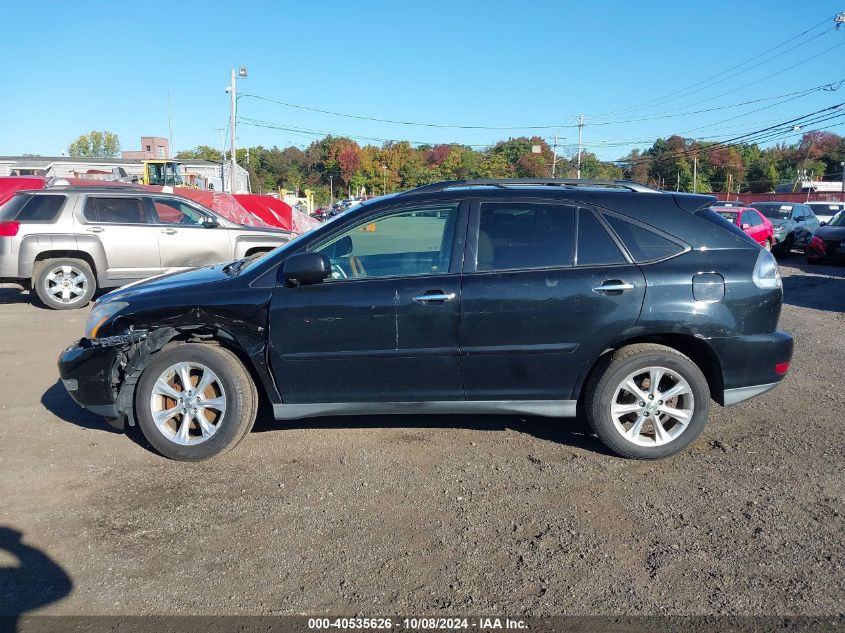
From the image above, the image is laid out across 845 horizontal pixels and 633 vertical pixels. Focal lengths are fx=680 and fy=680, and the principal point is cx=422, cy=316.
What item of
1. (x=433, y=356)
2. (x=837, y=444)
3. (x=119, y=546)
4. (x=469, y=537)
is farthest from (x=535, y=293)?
(x=119, y=546)

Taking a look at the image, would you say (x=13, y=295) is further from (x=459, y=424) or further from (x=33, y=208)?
(x=459, y=424)

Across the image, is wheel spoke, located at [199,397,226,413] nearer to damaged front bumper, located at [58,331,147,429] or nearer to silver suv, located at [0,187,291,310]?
damaged front bumper, located at [58,331,147,429]

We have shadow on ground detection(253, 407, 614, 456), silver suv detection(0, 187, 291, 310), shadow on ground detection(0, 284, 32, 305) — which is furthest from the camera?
shadow on ground detection(0, 284, 32, 305)

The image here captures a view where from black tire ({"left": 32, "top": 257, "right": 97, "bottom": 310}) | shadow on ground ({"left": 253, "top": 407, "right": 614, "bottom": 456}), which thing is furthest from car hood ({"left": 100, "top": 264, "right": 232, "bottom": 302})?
black tire ({"left": 32, "top": 257, "right": 97, "bottom": 310})

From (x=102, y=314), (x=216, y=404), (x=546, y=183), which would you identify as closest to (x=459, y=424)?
(x=216, y=404)

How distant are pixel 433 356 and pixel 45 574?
97.1 inches

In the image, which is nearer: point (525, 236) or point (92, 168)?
point (525, 236)

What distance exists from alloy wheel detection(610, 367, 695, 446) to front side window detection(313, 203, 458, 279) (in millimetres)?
1468

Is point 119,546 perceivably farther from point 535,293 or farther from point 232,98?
point 232,98

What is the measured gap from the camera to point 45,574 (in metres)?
3.32

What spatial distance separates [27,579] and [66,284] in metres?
8.17

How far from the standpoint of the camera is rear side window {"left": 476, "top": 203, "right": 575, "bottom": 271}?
15.1 ft

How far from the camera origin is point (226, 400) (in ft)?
15.0

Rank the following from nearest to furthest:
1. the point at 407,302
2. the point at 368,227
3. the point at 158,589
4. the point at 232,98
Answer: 1. the point at 158,589
2. the point at 407,302
3. the point at 368,227
4. the point at 232,98
